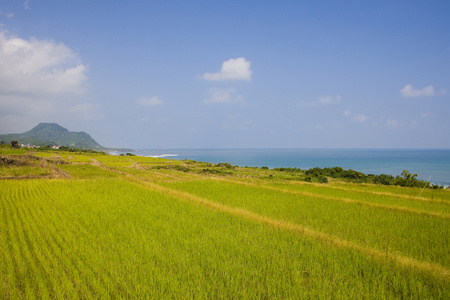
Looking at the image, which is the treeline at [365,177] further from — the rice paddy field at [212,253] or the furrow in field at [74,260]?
the furrow in field at [74,260]

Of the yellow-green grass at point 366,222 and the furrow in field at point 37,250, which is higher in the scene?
the yellow-green grass at point 366,222

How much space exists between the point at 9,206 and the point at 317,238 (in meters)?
8.40

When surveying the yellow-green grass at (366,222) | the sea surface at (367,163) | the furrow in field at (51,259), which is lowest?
the furrow in field at (51,259)

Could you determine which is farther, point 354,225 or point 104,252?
point 354,225

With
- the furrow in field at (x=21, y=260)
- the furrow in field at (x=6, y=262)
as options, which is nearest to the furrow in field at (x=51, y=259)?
the furrow in field at (x=21, y=260)

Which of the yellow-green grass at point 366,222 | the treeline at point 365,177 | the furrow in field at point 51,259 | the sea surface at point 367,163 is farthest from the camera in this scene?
the sea surface at point 367,163

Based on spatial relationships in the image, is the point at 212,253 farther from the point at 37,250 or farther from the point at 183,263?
the point at 37,250

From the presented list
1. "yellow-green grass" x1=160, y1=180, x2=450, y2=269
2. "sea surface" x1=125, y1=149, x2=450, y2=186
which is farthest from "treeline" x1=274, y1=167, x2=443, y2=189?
"yellow-green grass" x1=160, y1=180, x2=450, y2=269

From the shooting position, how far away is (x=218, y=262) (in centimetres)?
342

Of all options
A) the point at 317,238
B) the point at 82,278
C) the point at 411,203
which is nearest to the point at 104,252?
the point at 82,278

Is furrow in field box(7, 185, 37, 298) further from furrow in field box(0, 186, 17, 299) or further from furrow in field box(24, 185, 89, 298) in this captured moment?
furrow in field box(24, 185, 89, 298)

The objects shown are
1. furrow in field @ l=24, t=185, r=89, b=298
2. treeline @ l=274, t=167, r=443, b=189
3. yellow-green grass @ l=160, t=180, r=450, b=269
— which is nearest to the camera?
furrow in field @ l=24, t=185, r=89, b=298

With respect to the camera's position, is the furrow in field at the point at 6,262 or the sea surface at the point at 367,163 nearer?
the furrow in field at the point at 6,262

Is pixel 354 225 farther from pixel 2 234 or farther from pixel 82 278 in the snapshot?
pixel 2 234
